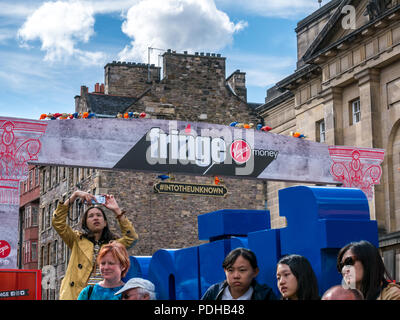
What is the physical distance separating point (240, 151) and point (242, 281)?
798 centimetres

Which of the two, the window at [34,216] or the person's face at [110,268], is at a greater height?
the window at [34,216]

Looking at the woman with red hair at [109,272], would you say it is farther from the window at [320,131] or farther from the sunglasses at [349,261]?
the window at [320,131]

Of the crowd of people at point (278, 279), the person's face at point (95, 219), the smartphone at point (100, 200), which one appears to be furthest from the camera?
the smartphone at point (100, 200)

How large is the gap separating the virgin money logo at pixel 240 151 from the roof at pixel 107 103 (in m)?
27.0

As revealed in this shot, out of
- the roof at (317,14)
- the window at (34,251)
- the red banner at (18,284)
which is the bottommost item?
the red banner at (18,284)

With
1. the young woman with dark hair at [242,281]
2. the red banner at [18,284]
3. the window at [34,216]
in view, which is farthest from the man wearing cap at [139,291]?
the window at [34,216]

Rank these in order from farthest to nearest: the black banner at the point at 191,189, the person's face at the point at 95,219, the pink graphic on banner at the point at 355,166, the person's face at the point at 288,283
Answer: the black banner at the point at 191,189 < the pink graphic on banner at the point at 355,166 < the person's face at the point at 95,219 < the person's face at the point at 288,283

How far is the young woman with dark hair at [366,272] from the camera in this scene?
4691 mm

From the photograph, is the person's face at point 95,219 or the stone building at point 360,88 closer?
the person's face at point 95,219

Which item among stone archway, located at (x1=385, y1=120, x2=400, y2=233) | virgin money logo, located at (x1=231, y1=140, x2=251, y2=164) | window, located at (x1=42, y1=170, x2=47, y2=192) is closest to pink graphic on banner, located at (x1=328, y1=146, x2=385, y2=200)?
virgin money logo, located at (x1=231, y1=140, x2=251, y2=164)

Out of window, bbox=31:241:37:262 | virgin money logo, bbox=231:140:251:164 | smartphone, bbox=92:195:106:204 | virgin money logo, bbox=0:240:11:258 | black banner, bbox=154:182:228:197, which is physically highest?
black banner, bbox=154:182:228:197

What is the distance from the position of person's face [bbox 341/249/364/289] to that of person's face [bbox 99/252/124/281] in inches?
61.7

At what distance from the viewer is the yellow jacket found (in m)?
6.87

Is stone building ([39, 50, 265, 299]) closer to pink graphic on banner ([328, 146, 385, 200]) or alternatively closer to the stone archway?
the stone archway
